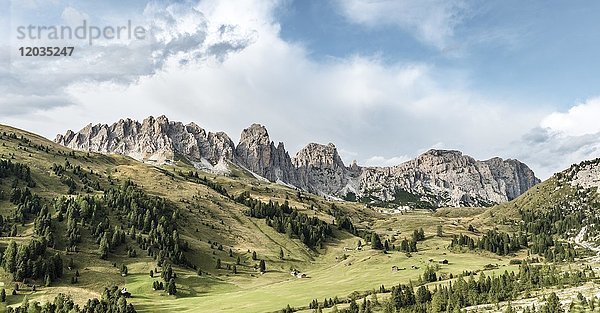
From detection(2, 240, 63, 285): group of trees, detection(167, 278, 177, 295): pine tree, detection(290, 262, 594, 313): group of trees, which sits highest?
detection(2, 240, 63, 285): group of trees

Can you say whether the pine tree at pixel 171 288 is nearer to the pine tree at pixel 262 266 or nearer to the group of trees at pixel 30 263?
the group of trees at pixel 30 263

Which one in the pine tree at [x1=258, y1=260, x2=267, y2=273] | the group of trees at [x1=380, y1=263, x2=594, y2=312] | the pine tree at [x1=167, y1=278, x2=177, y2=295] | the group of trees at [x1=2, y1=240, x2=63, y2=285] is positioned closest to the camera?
the group of trees at [x1=380, y1=263, x2=594, y2=312]

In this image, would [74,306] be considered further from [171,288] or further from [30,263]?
[171,288]

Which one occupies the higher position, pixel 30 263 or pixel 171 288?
pixel 30 263

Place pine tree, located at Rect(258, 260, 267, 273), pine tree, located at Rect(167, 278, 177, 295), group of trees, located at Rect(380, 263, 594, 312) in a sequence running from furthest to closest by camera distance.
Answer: pine tree, located at Rect(258, 260, 267, 273)
pine tree, located at Rect(167, 278, 177, 295)
group of trees, located at Rect(380, 263, 594, 312)

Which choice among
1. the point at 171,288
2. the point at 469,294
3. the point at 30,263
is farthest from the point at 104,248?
the point at 469,294

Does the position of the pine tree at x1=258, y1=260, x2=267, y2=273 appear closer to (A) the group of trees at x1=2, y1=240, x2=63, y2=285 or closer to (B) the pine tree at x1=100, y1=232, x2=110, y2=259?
(B) the pine tree at x1=100, y1=232, x2=110, y2=259

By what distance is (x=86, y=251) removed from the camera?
167500mm

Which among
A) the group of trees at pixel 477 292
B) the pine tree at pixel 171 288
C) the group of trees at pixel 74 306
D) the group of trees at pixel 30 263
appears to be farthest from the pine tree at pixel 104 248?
the group of trees at pixel 477 292

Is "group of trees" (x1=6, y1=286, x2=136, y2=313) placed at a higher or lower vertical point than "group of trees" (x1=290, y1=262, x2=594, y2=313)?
higher

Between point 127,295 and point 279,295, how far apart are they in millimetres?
47838

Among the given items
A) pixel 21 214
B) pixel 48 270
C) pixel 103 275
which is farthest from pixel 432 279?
pixel 21 214

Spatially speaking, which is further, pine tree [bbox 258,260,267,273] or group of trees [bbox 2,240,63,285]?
pine tree [bbox 258,260,267,273]

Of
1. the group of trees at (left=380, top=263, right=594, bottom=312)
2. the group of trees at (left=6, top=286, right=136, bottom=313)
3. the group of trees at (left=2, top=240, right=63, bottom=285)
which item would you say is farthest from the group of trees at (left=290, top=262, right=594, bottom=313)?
the group of trees at (left=2, top=240, right=63, bottom=285)
